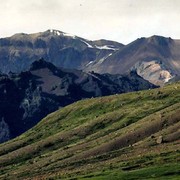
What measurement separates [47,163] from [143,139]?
33.2 m

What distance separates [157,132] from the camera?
191250 millimetres

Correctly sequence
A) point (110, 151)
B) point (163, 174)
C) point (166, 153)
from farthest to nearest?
point (110, 151)
point (166, 153)
point (163, 174)

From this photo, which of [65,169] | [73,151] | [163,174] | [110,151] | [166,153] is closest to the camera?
[163,174]

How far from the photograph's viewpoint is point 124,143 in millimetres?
190000

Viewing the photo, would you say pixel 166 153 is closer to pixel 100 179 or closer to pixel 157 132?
pixel 100 179

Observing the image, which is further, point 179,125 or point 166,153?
point 179,125

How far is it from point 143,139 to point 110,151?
14.0m

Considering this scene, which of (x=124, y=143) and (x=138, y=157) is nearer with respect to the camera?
(x=138, y=157)

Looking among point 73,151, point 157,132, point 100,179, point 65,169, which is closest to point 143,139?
point 157,132

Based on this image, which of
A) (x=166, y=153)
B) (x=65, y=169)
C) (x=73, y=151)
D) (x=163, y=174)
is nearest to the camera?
(x=163, y=174)

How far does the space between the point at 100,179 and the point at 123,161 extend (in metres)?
31.4

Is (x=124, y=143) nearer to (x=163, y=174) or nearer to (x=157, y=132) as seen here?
(x=157, y=132)

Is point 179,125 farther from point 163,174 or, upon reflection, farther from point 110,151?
point 163,174

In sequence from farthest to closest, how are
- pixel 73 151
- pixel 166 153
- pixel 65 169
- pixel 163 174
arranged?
pixel 73 151, pixel 65 169, pixel 166 153, pixel 163 174
